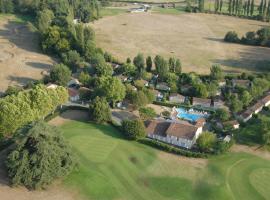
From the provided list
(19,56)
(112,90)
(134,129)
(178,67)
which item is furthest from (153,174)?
(19,56)

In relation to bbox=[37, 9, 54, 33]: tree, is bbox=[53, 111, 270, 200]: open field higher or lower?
lower

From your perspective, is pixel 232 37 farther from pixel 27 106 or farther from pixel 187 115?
pixel 27 106

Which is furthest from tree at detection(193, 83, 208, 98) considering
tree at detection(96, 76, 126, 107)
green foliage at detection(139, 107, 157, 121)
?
tree at detection(96, 76, 126, 107)

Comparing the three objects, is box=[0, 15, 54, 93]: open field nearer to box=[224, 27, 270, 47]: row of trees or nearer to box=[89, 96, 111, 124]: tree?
box=[89, 96, 111, 124]: tree

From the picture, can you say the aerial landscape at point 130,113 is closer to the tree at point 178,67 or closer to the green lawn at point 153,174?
the green lawn at point 153,174

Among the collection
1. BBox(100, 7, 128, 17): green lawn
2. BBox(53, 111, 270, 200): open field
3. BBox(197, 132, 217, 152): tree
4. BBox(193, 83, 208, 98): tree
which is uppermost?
BBox(100, 7, 128, 17): green lawn

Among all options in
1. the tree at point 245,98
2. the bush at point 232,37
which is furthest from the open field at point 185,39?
the tree at point 245,98
